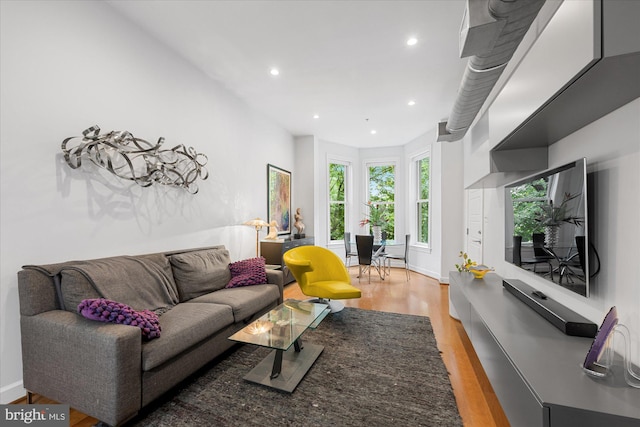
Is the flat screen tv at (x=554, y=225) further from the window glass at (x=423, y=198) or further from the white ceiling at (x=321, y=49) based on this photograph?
the window glass at (x=423, y=198)

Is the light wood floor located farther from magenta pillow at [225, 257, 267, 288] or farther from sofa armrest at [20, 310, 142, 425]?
magenta pillow at [225, 257, 267, 288]

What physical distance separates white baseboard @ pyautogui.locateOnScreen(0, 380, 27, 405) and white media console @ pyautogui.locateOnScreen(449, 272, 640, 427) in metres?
2.96

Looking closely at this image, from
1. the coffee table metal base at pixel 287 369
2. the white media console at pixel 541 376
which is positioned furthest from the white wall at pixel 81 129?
the white media console at pixel 541 376

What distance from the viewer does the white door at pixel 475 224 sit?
3.61 metres

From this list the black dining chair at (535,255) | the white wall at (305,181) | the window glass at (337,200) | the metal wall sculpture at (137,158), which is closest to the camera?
the black dining chair at (535,255)

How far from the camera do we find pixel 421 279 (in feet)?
17.2

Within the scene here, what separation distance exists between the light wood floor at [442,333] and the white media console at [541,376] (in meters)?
0.30

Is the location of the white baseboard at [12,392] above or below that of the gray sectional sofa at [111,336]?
below

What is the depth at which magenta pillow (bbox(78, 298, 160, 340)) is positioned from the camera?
5.19ft

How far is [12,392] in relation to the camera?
1731 millimetres

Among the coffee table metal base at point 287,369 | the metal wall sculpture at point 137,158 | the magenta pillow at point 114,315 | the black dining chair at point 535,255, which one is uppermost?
the metal wall sculpture at point 137,158

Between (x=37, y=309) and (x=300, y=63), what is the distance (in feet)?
10.5

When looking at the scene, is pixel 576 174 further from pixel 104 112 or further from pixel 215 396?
pixel 104 112

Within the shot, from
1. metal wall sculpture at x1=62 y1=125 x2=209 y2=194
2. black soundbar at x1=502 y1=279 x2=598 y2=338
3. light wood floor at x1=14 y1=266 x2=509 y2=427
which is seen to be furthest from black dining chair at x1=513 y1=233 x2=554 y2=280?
metal wall sculpture at x1=62 y1=125 x2=209 y2=194
